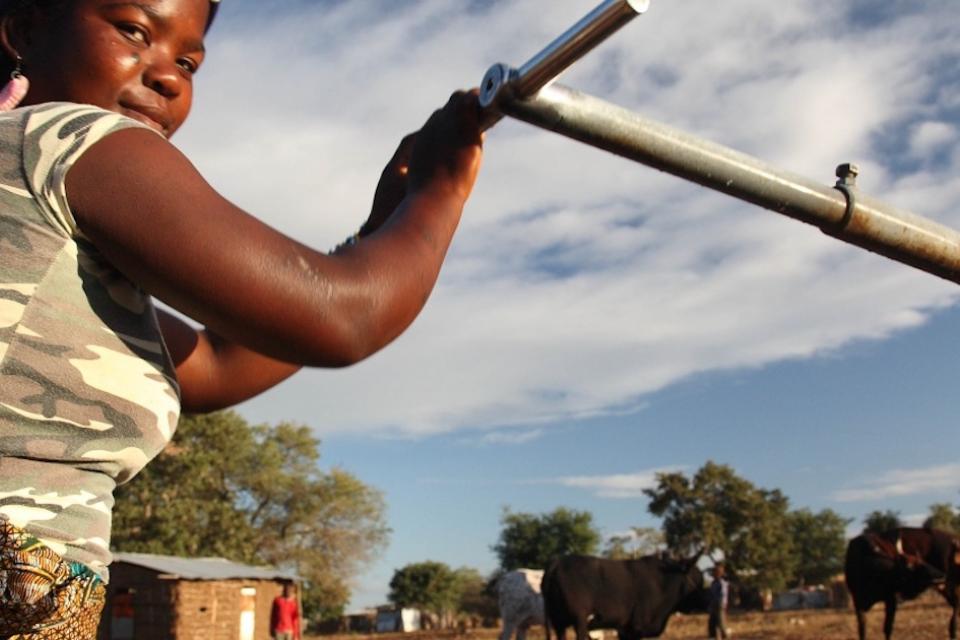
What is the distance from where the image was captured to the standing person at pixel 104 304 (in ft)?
3.42

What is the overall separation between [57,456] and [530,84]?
2.24 feet

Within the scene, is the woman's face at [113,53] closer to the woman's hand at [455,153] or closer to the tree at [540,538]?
the woman's hand at [455,153]

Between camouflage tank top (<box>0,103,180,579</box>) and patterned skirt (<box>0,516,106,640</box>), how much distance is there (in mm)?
24

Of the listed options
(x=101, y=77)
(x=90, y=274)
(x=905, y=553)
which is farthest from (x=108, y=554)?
(x=905, y=553)

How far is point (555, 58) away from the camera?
105 cm

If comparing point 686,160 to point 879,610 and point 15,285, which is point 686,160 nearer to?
point 15,285

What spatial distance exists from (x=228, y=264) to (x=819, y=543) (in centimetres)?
9084

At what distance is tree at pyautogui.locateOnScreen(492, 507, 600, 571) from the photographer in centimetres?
7369

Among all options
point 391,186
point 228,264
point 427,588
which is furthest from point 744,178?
point 427,588

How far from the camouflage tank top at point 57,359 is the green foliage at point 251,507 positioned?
44102 mm

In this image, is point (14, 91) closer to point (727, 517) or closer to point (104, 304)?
point (104, 304)

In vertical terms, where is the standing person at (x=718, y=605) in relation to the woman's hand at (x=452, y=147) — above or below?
below

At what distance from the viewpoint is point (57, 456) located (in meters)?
1.07

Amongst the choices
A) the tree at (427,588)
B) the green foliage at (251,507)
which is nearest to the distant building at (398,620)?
the tree at (427,588)
